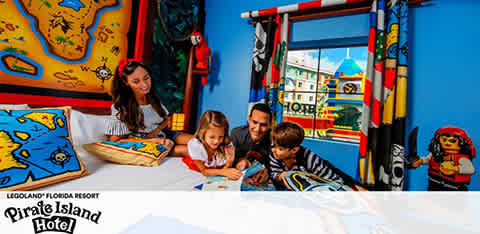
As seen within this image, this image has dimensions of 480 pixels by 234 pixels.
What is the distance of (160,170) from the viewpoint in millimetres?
1014

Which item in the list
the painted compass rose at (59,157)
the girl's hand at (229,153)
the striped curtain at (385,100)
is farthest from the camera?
the striped curtain at (385,100)

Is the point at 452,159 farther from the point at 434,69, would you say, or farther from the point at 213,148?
the point at 213,148

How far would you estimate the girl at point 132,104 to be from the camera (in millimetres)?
1170

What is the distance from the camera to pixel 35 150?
75cm

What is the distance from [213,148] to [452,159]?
1.23 meters

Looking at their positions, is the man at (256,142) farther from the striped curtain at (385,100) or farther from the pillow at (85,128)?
the striped curtain at (385,100)

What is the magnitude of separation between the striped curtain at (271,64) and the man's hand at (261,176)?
97cm

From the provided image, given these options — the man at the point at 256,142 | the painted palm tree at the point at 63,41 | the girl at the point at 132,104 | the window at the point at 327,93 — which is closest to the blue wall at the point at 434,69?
the window at the point at 327,93

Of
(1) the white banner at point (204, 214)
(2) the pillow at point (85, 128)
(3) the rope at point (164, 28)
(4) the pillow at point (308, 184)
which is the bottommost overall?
(1) the white banner at point (204, 214)

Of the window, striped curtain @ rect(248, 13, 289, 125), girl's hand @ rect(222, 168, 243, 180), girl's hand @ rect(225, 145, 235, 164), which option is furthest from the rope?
girl's hand @ rect(222, 168, 243, 180)

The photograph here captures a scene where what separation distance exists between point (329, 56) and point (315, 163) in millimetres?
1570

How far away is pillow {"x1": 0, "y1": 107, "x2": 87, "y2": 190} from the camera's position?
690mm

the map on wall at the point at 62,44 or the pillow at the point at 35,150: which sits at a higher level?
the map on wall at the point at 62,44

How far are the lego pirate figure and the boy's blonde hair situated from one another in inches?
33.5
